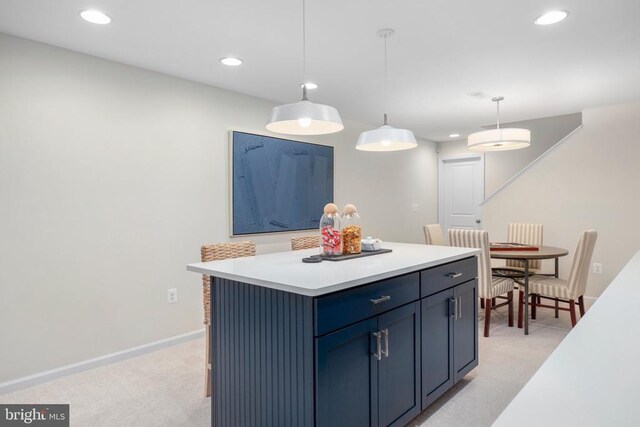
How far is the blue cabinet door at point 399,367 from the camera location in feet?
6.01

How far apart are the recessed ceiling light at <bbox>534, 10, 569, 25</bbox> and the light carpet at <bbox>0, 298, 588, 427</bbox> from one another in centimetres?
228

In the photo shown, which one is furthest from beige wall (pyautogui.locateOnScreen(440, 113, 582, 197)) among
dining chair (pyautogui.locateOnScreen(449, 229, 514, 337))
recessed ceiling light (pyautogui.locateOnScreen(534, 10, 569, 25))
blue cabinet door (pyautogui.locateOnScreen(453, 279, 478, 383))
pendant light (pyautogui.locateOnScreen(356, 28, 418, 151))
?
blue cabinet door (pyautogui.locateOnScreen(453, 279, 478, 383))

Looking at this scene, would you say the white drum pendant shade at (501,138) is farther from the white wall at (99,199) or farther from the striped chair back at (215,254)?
the striped chair back at (215,254)

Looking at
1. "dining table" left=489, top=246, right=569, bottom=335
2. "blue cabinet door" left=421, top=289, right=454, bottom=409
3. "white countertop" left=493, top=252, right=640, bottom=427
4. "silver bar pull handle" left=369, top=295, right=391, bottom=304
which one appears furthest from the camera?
"dining table" left=489, top=246, right=569, bottom=335

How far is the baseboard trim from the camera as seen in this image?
2.56 metres

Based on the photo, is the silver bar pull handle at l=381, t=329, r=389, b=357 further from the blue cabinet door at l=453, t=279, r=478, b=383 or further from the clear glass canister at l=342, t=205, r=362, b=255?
the blue cabinet door at l=453, t=279, r=478, b=383

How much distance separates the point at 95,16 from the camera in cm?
230

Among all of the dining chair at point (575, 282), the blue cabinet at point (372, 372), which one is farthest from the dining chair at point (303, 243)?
the dining chair at point (575, 282)

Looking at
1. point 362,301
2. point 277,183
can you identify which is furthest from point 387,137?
point 277,183

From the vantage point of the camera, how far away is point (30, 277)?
2.63m

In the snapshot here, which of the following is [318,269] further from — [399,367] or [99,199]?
[99,199]

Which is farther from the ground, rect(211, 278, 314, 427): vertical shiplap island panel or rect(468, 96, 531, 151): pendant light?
rect(468, 96, 531, 151): pendant light

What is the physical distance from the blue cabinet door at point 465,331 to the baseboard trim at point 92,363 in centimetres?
226

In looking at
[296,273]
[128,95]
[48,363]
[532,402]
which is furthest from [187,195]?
[532,402]
